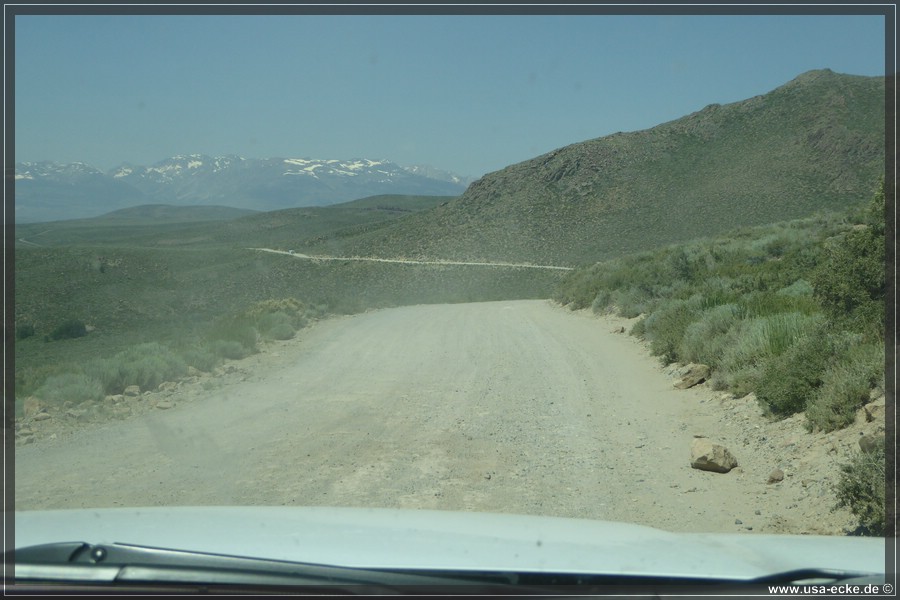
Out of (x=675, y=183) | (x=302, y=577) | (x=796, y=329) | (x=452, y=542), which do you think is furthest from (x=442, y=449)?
(x=675, y=183)

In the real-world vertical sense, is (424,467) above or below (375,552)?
below

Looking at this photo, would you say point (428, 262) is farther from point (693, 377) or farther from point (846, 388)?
point (846, 388)

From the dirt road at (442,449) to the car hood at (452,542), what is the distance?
2341 mm

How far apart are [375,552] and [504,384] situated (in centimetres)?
905

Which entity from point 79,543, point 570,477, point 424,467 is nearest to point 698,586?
point 79,543

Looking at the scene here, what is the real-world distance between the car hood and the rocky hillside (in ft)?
192

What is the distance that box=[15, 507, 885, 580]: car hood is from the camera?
3148 millimetres

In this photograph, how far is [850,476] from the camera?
5.63m

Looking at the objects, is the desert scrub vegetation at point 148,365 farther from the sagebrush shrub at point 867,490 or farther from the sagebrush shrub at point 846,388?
the sagebrush shrub at point 867,490

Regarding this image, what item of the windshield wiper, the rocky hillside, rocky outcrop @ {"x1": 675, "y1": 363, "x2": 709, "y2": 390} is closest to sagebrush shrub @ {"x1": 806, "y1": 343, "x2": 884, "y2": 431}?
rocky outcrop @ {"x1": 675, "y1": 363, "x2": 709, "y2": 390}

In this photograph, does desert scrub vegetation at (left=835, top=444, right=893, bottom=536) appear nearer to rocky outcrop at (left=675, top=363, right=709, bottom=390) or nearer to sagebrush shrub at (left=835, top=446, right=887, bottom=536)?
sagebrush shrub at (left=835, top=446, right=887, bottom=536)

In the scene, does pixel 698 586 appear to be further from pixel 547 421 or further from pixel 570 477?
pixel 547 421

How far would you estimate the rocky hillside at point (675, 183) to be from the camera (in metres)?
63.7

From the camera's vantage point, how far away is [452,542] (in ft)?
11.5
